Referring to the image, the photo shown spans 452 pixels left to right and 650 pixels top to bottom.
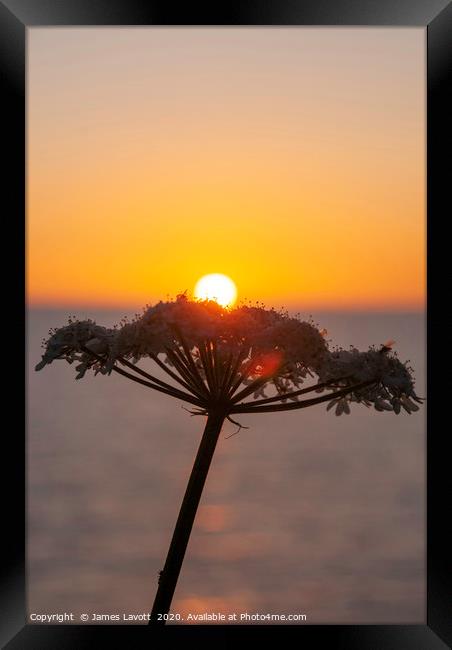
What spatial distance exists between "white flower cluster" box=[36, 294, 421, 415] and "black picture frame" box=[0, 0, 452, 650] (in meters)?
0.30

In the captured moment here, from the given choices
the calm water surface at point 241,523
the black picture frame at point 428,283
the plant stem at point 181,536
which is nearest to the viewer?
the plant stem at point 181,536

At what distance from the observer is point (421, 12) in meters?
5.55

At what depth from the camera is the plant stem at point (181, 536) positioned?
5.06 metres

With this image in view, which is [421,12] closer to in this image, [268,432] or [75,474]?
[75,474]

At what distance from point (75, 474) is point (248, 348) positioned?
83.6 ft

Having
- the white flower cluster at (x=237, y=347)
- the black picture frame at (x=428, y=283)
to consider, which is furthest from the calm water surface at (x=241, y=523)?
the white flower cluster at (x=237, y=347)

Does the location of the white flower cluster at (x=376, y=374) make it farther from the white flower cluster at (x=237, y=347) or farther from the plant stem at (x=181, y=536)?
the plant stem at (x=181, y=536)

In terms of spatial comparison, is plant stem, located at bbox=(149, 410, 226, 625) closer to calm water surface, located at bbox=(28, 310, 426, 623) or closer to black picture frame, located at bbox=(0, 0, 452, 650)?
black picture frame, located at bbox=(0, 0, 452, 650)

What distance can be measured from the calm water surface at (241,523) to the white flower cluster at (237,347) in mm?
10835

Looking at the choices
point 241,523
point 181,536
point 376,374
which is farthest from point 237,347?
point 241,523

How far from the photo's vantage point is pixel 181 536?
5.13 m

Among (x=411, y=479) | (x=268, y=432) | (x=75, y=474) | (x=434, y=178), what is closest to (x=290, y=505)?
(x=411, y=479)

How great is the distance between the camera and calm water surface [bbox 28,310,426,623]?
17.5 metres

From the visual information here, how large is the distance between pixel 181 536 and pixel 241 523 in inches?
733
